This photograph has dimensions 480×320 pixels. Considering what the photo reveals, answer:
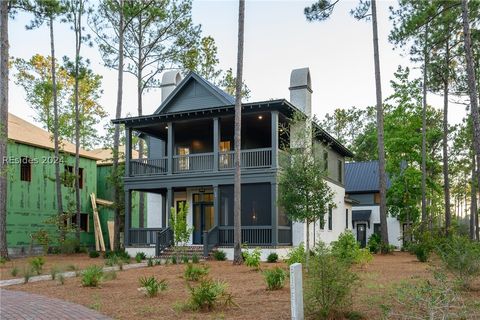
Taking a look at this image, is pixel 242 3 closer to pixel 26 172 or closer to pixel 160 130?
pixel 160 130

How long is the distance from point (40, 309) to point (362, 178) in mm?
35394

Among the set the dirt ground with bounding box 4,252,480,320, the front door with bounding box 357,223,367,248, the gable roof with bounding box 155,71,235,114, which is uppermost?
the gable roof with bounding box 155,71,235,114

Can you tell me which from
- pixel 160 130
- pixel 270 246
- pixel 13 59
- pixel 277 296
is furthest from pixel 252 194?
pixel 13 59

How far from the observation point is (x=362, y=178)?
41.0 meters

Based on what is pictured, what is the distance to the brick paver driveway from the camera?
7.82 metres

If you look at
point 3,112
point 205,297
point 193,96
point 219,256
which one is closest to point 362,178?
point 193,96

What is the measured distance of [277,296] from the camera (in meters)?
9.41

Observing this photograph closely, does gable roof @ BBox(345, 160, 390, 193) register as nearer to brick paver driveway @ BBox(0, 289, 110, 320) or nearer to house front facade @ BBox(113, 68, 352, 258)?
house front facade @ BBox(113, 68, 352, 258)

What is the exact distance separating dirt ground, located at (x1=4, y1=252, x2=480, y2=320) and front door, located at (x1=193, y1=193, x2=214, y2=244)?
9.36m

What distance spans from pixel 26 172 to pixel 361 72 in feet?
68.7

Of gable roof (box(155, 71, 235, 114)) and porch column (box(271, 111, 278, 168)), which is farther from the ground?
gable roof (box(155, 71, 235, 114))

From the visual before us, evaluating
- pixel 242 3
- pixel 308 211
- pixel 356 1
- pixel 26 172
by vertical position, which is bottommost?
pixel 308 211

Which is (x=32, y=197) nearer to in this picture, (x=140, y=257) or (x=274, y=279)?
(x=140, y=257)

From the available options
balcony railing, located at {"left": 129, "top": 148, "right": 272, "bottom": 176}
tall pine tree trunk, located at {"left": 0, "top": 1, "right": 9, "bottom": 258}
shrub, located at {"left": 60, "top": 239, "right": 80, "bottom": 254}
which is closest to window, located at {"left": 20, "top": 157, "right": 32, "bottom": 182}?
shrub, located at {"left": 60, "top": 239, "right": 80, "bottom": 254}
